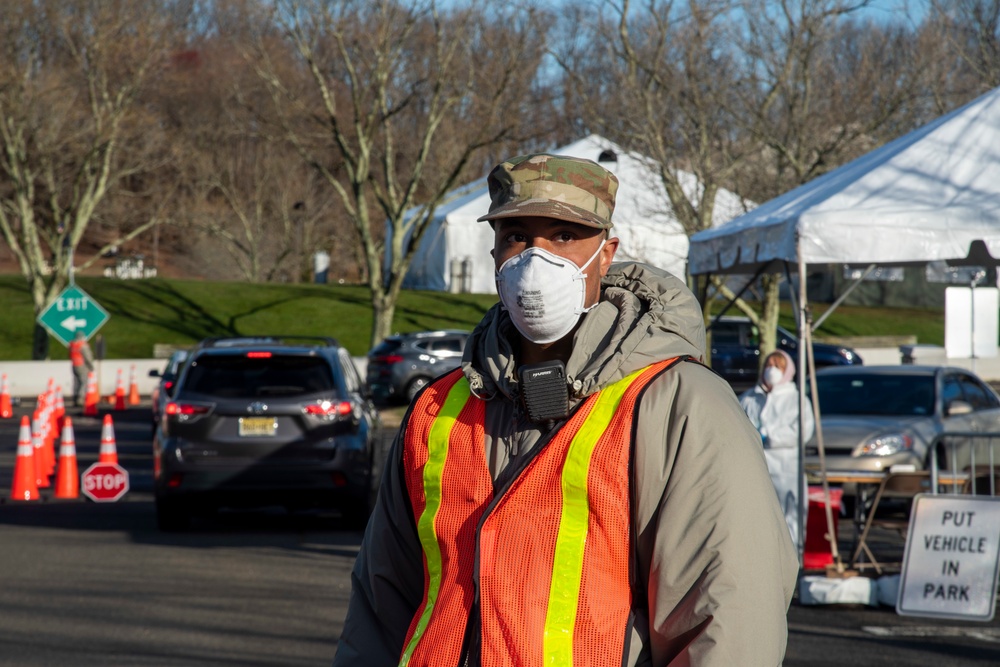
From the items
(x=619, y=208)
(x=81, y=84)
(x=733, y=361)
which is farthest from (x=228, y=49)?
(x=733, y=361)

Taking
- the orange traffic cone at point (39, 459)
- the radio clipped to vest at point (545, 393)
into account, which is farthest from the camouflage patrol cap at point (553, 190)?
the orange traffic cone at point (39, 459)

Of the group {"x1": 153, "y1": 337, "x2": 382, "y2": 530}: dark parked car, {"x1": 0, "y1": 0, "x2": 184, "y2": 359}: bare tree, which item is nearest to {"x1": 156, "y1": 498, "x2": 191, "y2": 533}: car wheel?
{"x1": 153, "y1": 337, "x2": 382, "y2": 530}: dark parked car

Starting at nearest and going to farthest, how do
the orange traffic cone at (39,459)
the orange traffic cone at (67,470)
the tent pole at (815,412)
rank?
the tent pole at (815,412) < the orange traffic cone at (67,470) < the orange traffic cone at (39,459)

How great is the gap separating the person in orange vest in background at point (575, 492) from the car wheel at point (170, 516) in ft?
31.2

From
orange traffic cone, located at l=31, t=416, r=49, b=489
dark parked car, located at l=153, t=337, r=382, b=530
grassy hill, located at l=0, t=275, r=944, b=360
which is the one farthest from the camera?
grassy hill, located at l=0, t=275, r=944, b=360

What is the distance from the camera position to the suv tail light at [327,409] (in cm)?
1180

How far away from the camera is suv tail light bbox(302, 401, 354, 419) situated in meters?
11.8

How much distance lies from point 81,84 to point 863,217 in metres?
33.0

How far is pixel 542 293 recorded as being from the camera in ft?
8.31

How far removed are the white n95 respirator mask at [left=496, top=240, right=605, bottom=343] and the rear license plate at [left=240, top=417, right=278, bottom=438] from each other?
934 cm

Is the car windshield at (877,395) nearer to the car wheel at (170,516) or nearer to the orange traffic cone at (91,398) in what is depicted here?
the car wheel at (170,516)

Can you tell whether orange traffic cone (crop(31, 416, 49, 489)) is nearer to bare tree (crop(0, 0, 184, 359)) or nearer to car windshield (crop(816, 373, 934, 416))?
car windshield (crop(816, 373, 934, 416))

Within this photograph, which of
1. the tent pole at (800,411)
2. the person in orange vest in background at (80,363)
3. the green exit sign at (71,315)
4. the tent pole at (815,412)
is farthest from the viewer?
the person in orange vest in background at (80,363)

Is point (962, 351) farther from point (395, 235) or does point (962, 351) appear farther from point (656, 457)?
point (395, 235)
